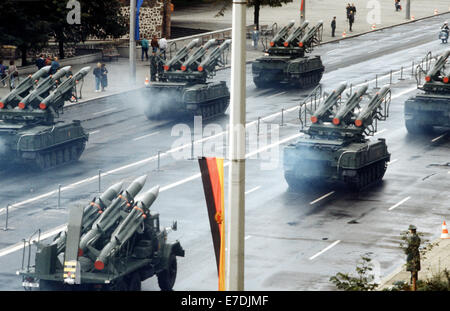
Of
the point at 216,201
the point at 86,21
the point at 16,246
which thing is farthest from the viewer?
the point at 86,21

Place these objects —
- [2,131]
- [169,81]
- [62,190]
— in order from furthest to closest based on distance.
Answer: [169,81], [2,131], [62,190]

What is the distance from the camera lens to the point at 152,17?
85375mm

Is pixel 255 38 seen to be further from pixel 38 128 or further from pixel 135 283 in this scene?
pixel 135 283

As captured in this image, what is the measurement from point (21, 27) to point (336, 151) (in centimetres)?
3281

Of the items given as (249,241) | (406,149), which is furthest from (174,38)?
(249,241)

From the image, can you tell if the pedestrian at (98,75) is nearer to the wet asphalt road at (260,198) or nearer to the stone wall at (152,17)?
the wet asphalt road at (260,198)

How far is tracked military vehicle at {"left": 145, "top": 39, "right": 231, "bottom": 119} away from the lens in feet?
187

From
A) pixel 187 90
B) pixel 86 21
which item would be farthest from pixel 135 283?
pixel 86 21

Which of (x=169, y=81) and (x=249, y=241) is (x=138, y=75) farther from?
(x=249, y=241)

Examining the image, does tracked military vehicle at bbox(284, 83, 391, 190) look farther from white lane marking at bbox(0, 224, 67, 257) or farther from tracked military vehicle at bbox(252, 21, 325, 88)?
tracked military vehicle at bbox(252, 21, 325, 88)

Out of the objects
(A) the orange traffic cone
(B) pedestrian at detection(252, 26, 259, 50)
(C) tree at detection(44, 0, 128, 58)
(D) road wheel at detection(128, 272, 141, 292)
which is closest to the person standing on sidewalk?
(D) road wheel at detection(128, 272, 141, 292)

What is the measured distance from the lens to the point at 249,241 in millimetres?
34594

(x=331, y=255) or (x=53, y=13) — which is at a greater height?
(x=53, y=13)

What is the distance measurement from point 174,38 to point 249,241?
2123 inches
